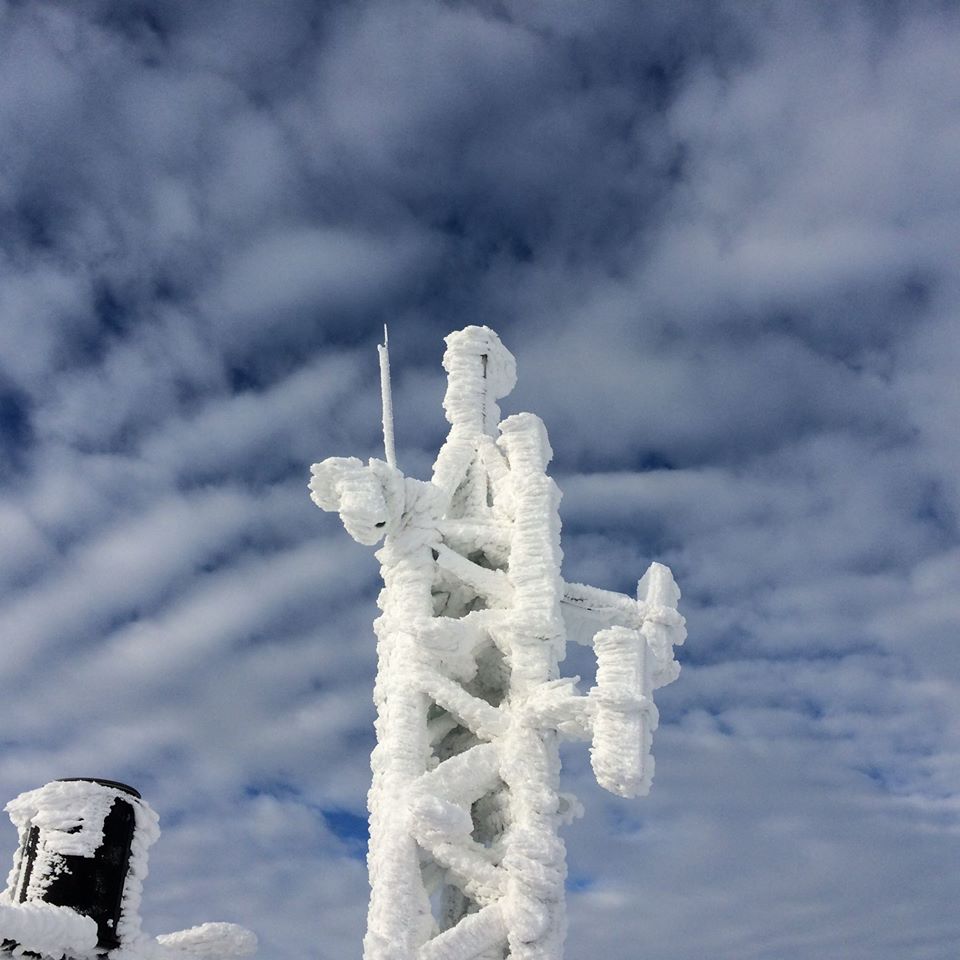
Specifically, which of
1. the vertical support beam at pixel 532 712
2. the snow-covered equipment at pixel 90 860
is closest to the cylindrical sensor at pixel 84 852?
the snow-covered equipment at pixel 90 860

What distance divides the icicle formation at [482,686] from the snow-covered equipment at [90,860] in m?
4.16

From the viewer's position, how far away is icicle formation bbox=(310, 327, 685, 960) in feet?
30.9

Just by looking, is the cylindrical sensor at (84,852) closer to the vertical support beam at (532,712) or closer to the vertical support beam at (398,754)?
the vertical support beam at (398,754)

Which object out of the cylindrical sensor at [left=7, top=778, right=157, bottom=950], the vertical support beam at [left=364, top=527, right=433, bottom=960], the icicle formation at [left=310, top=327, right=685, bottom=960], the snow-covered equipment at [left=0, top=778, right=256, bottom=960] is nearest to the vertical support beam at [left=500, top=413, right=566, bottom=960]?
the icicle formation at [left=310, top=327, right=685, bottom=960]

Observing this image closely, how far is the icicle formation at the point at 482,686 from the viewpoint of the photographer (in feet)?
30.9

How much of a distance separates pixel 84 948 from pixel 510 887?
520 centimetres

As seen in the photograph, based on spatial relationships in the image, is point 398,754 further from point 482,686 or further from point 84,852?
point 84,852

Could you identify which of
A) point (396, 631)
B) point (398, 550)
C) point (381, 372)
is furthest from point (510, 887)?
point (381, 372)

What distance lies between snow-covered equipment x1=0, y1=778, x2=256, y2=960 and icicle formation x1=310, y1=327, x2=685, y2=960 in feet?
13.7

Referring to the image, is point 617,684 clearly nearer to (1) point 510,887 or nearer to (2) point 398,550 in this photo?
(1) point 510,887

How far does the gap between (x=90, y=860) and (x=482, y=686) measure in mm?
6777

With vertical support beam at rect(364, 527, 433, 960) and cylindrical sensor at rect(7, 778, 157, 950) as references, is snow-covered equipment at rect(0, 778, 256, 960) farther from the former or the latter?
vertical support beam at rect(364, 527, 433, 960)

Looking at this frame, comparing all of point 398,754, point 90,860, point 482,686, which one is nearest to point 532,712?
point 398,754

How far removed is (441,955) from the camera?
9.16 metres
